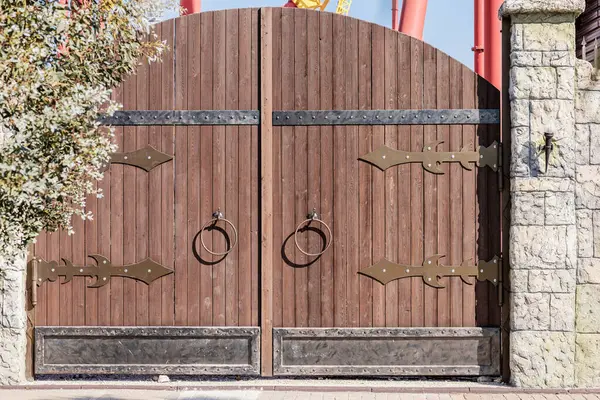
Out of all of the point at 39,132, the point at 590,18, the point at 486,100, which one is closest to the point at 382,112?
the point at 486,100

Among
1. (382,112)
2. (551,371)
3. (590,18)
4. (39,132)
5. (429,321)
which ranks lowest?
(551,371)

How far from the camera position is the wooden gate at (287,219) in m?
5.62

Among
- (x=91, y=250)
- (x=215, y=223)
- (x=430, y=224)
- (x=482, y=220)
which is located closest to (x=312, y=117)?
(x=215, y=223)

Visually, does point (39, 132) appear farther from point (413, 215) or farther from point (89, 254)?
point (413, 215)

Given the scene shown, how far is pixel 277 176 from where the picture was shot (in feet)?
18.6

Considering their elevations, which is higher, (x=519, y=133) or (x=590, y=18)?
(x=590, y=18)

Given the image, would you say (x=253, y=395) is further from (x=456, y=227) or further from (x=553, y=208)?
(x=553, y=208)

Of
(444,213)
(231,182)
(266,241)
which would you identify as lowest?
(266,241)

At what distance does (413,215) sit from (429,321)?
2.74 feet

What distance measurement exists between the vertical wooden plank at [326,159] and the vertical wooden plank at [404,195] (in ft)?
1.75

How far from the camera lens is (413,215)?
5637 mm

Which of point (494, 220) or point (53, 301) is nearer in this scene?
point (494, 220)

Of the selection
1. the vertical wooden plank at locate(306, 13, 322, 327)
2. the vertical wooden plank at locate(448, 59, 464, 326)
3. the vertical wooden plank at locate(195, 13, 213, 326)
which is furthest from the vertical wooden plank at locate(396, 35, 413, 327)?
the vertical wooden plank at locate(195, 13, 213, 326)

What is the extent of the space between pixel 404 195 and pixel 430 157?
358 mm
